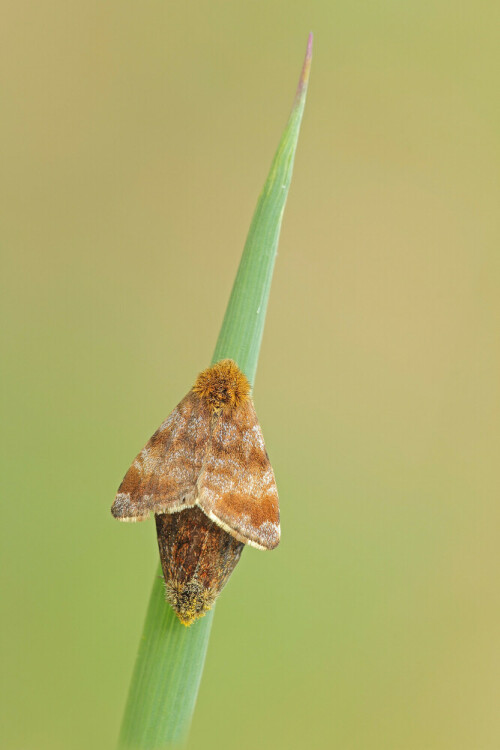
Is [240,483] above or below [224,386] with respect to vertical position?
below

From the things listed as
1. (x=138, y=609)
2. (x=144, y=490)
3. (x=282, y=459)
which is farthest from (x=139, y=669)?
(x=282, y=459)

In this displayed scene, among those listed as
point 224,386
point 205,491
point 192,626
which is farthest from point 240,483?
point 192,626

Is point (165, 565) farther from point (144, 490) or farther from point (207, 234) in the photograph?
point (207, 234)

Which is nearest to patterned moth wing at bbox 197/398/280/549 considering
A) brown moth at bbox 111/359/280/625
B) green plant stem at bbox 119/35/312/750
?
brown moth at bbox 111/359/280/625

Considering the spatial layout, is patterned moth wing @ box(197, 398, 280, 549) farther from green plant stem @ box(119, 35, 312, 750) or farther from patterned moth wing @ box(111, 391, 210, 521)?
green plant stem @ box(119, 35, 312, 750)

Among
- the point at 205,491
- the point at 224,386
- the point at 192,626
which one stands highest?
the point at 224,386

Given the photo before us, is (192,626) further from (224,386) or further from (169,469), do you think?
(224,386)
